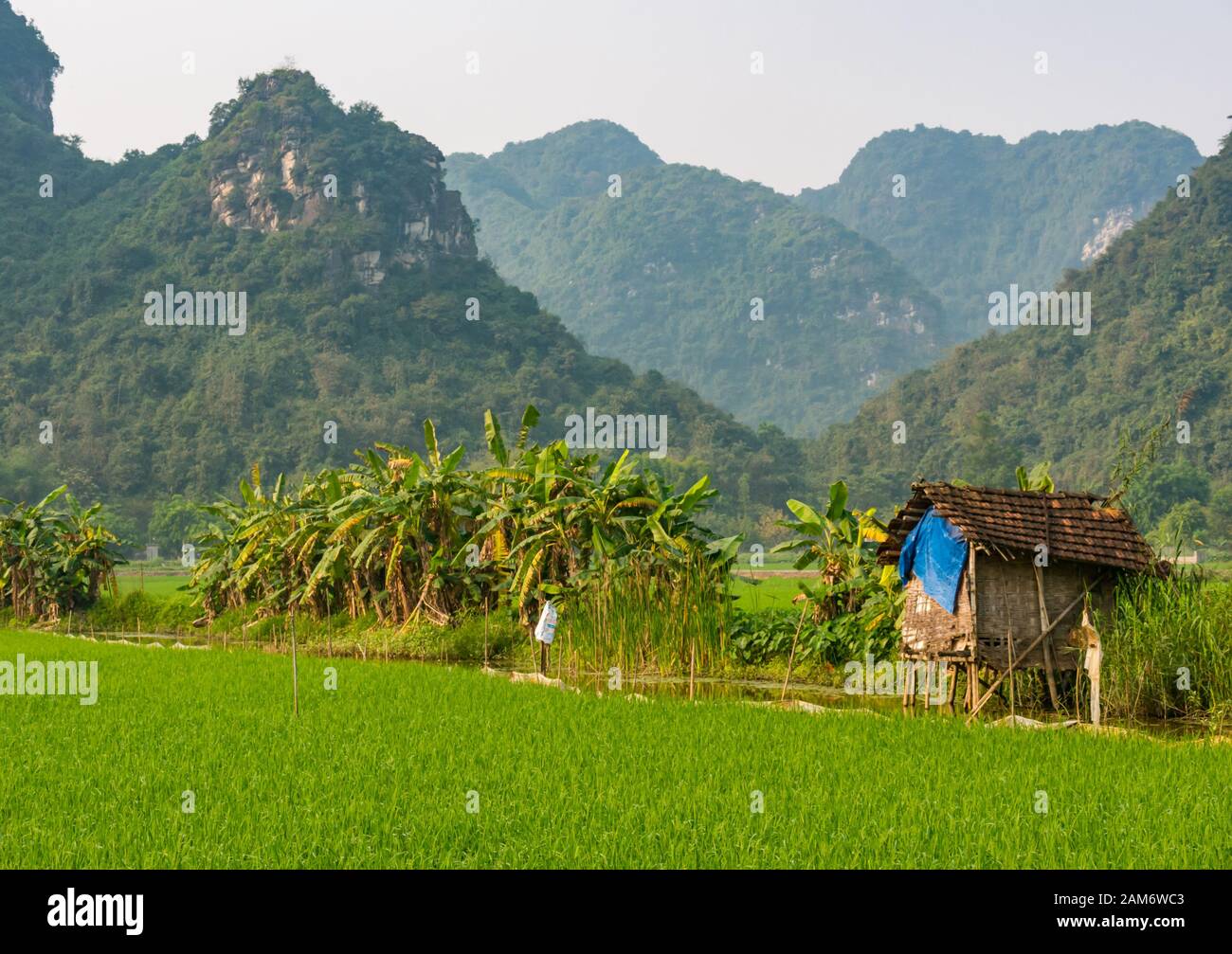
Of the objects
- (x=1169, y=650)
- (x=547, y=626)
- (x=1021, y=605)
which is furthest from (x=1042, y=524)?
(x=547, y=626)

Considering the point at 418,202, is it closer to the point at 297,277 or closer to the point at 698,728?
the point at 297,277

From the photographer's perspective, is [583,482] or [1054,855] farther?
[583,482]

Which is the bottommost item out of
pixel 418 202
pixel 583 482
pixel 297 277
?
pixel 583 482

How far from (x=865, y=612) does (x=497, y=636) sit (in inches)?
209

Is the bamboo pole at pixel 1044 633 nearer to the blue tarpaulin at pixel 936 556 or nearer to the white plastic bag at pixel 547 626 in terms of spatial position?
the blue tarpaulin at pixel 936 556

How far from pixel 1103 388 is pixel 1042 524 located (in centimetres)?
5171

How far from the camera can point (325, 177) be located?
260 feet

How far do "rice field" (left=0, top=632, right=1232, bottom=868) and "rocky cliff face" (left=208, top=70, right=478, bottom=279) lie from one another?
71.3m

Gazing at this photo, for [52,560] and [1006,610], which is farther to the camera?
[52,560]

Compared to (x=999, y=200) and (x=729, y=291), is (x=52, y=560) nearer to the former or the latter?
(x=729, y=291)

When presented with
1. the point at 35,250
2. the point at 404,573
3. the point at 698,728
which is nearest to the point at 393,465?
the point at 404,573

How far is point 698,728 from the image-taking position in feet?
28.6

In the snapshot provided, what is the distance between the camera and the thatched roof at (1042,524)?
9.87 metres

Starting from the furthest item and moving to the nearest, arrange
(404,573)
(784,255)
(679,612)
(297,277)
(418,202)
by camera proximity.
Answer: (784,255)
(418,202)
(297,277)
(404,573)
(679,612)
